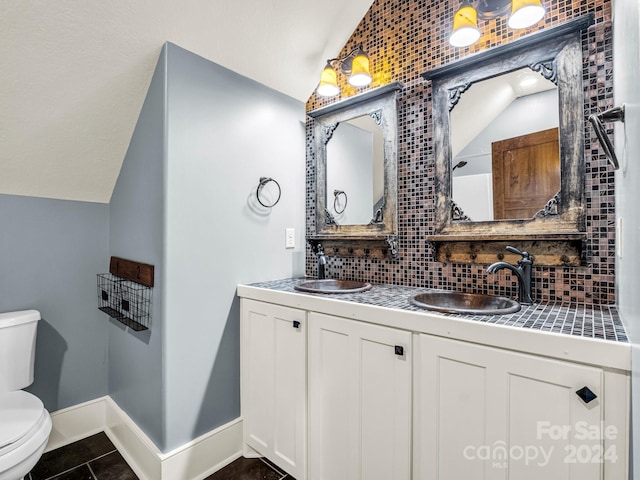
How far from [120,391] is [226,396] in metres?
0.70

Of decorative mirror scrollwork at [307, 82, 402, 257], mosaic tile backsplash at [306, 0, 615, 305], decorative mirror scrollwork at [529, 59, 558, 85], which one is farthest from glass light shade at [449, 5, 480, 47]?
decorative mirror scrollwork at [307, 82, 402, 257]

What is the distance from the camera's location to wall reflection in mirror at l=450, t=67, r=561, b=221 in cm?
135

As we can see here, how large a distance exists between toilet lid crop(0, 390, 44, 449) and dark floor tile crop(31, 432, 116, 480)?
17.5 inches

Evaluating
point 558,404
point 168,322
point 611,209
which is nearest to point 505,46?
point 611,209

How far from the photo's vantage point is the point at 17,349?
1.60m

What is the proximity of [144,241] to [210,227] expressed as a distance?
343 mm

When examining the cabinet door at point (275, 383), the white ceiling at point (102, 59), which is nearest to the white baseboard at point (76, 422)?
the cabinet door at point (275, 383)

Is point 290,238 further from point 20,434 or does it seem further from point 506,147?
point 20,434

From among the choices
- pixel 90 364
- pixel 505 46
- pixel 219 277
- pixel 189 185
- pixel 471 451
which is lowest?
pixel 90 364

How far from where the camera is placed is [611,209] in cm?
120

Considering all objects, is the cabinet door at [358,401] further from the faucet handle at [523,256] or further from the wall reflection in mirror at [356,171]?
the wall reflection in mirror at [356,171]

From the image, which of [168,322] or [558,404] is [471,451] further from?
[168,322]

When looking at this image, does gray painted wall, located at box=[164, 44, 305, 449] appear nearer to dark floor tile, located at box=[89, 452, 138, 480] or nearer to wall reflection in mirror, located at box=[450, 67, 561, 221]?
dark floor tile, located at box=[89, 452, 138, 480]

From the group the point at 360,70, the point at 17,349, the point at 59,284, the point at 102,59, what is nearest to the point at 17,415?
the point at 17,349
